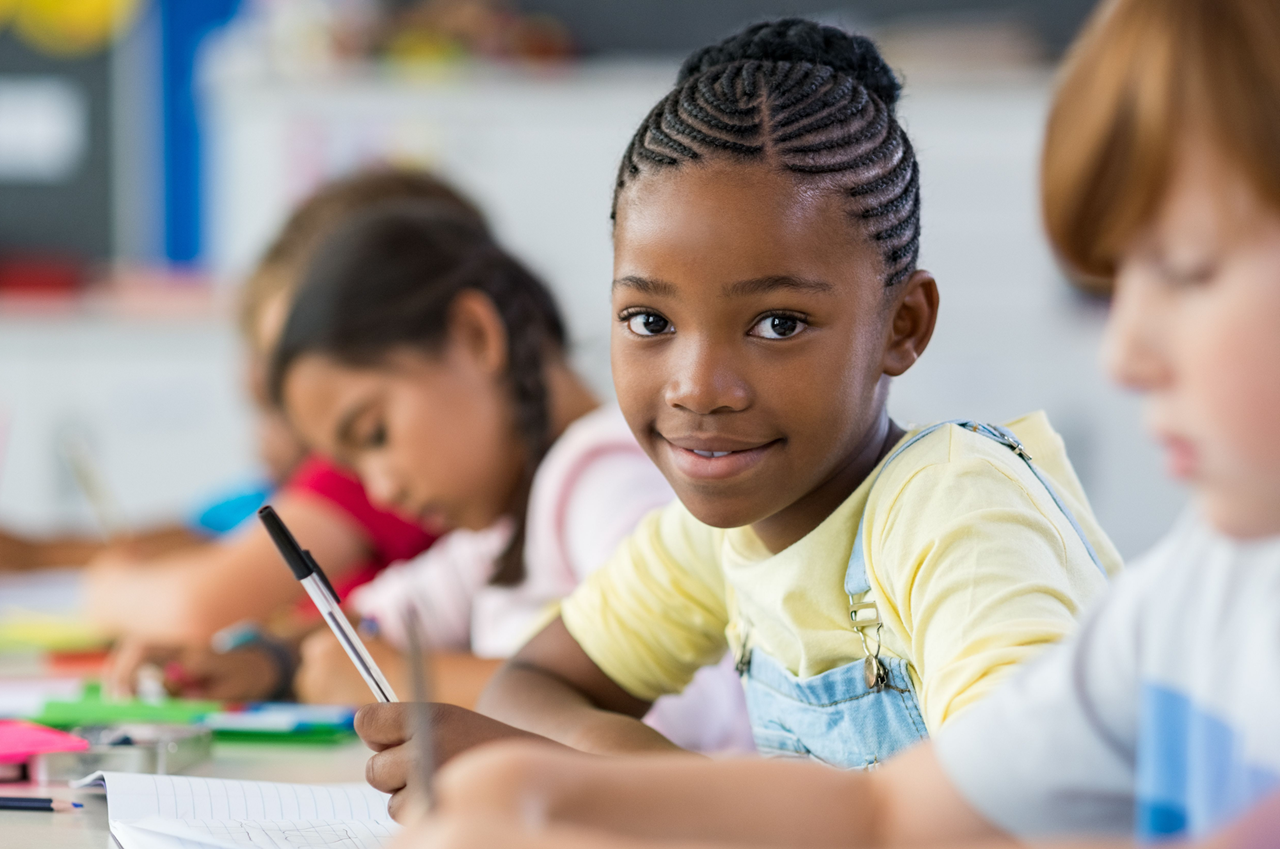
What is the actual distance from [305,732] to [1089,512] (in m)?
0.49

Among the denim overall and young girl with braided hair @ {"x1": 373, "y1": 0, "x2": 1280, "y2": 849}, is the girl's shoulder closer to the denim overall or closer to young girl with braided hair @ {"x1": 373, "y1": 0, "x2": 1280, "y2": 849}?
the denim overall

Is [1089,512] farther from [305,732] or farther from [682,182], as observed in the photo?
[305,732]

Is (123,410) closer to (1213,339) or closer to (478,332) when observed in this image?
(478,332)

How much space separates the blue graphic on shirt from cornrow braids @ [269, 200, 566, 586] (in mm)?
823

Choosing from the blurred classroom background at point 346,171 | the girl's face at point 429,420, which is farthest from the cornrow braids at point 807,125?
the blurred classroom background at point 346,171

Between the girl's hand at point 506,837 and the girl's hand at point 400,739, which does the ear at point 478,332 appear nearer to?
the girl's hand at point 400,739

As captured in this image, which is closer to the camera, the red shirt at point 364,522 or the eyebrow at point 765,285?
the eyebrow at point 765,285

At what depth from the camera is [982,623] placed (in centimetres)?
52

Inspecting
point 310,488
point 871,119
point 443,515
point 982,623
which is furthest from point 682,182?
point 310,488

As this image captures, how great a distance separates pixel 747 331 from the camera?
2.02 ft

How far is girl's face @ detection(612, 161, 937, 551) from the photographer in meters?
0.61

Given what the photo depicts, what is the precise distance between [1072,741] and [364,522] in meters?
1.16

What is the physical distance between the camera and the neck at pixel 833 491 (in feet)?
2.21

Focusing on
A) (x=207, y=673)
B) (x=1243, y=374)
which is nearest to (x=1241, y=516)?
(x=1243, y=374)
